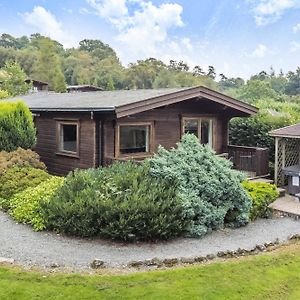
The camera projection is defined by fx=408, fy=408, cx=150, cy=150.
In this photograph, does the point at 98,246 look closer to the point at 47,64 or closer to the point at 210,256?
the point at 210,256

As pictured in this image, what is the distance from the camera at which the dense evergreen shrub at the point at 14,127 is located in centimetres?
1288

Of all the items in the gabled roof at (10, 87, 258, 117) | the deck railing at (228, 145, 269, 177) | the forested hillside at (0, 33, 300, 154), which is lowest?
the deck railing at (228, 145, 269, 177)

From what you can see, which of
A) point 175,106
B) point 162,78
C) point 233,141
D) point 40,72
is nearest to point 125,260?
point 175,106

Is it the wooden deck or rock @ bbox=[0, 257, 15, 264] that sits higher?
the wooden deck

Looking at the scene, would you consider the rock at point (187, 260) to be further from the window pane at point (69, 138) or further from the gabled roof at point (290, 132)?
the gabled roof at point (290, 132)

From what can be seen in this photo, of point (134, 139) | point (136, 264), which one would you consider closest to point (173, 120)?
point (134, 139)

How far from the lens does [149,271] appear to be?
264 inches

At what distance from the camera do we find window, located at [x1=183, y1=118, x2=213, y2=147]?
14.6 metres

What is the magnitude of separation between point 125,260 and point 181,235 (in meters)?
1.83

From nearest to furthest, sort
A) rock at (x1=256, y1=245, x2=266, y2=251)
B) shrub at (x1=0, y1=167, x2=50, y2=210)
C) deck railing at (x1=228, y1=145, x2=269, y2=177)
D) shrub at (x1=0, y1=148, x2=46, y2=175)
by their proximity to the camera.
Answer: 1. rock at (x1=256, y1=245, x2=266, y2=251)
2. shrub at (x1=0, y1=167, x2=50, y2=210)
3. shrub at (x1=0, y1=148, x2=46, y2=175)
4. deck railing at (x1=228, y1=145, x2=269, y2=177)

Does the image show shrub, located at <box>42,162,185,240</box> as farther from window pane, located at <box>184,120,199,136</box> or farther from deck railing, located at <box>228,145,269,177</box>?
deck railing, located at <box>228,145,269,177</box>

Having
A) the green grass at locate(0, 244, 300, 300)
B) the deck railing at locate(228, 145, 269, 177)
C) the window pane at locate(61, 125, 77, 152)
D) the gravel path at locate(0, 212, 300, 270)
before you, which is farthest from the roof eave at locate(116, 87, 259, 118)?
the green grass at locate(0, 244, 300, 300)

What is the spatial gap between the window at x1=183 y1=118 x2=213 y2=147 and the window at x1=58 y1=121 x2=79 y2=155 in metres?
3.84

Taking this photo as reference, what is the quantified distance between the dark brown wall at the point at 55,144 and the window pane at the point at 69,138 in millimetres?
301
